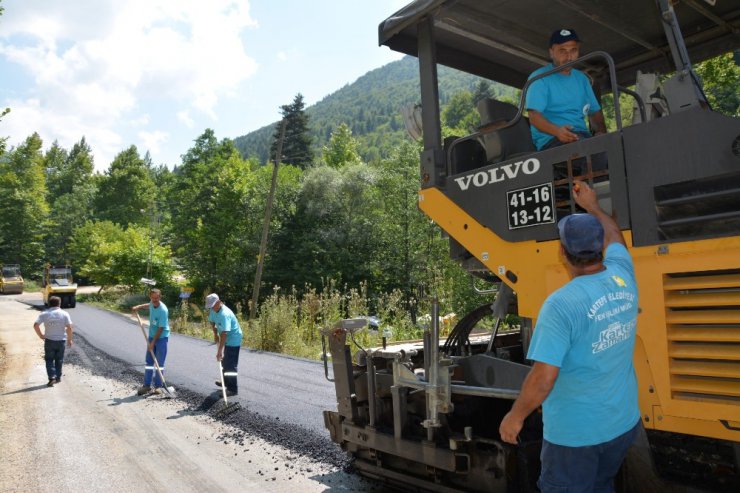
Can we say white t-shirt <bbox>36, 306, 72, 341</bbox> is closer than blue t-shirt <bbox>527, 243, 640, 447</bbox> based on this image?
No

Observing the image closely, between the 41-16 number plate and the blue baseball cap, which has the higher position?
the 41-16 number plate

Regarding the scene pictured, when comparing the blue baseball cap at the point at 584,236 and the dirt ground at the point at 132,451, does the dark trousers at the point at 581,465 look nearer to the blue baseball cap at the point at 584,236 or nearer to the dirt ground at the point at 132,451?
the blue baseball cap at the point at 584,236

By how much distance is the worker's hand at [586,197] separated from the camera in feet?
8.28

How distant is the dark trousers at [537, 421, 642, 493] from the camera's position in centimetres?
207

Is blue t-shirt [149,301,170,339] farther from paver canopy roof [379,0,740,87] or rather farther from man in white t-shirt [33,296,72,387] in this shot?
paver canopy roof [379,0,740,87]

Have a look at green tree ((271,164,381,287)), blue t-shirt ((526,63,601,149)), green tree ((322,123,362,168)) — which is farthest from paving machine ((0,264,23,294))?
blue t-shirt ((526,63,601,149))

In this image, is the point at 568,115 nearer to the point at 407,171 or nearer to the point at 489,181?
the point at 489,181

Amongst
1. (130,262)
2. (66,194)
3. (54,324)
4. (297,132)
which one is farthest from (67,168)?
(54,324)

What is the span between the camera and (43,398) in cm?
845

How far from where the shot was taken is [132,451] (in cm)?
556

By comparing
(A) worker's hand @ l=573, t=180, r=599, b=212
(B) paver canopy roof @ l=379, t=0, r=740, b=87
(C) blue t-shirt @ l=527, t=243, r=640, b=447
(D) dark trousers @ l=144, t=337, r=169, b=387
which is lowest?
(D) dark trousers @ l=144, t=337, r=169, b=387

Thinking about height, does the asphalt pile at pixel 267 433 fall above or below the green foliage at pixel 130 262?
below

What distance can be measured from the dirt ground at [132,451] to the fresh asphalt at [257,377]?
2.14ft

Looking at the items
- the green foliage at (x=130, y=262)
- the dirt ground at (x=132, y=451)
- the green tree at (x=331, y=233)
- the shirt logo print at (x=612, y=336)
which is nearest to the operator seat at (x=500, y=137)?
the shirt logo print at (x=612, y=336)
